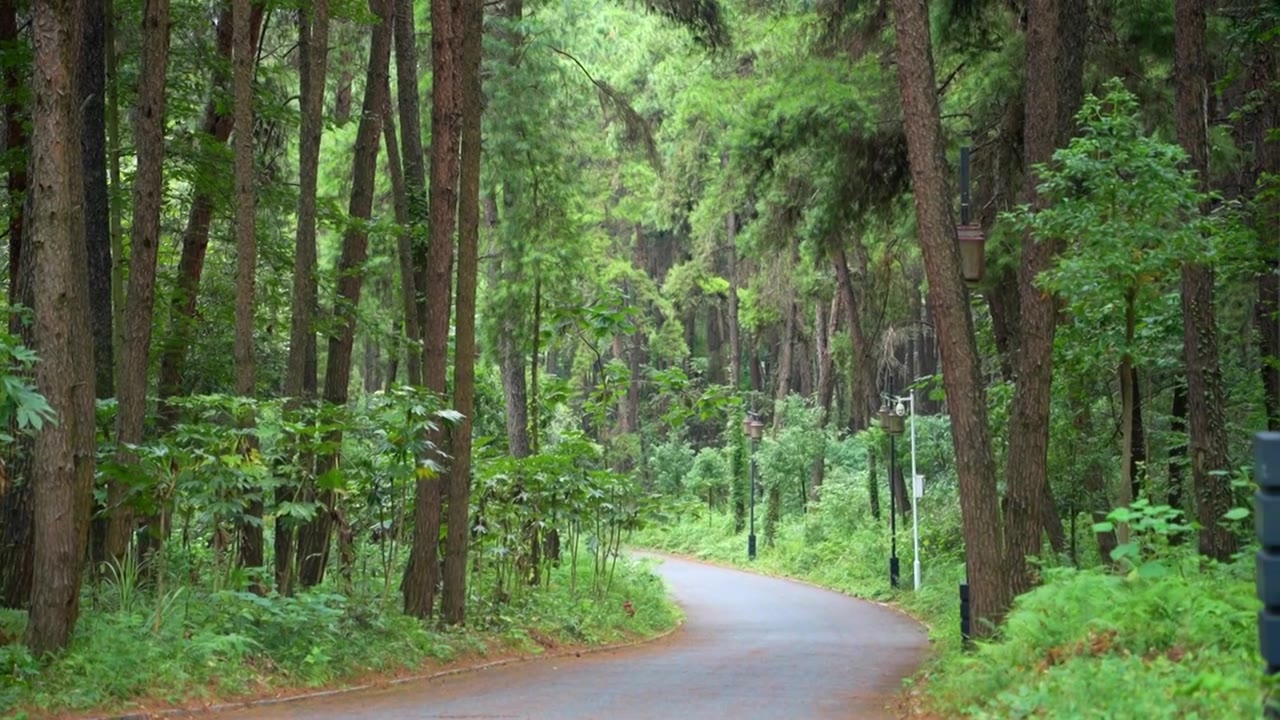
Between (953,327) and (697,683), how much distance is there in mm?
4422

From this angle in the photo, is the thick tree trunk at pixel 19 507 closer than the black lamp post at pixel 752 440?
Yes

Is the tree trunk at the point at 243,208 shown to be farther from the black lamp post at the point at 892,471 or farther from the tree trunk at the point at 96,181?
the black lamp post at the point at 892,471

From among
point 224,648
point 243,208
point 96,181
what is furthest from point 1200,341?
point 96,181

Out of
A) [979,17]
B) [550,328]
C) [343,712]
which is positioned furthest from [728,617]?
Result: [343,712]

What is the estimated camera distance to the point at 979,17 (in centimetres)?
2025

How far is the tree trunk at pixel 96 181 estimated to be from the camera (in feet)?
43.1

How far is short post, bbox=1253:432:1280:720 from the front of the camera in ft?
16.2

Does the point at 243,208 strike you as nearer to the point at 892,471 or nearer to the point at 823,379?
the point at 892,471

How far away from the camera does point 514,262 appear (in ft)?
84.7

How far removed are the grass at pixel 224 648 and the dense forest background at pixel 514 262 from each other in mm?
295

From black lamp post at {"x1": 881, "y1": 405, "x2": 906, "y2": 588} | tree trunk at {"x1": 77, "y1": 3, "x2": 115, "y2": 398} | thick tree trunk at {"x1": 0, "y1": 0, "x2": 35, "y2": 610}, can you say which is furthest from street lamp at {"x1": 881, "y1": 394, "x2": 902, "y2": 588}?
thick tree trunk at {"x1": 0, "y1": 0, "x2": 35, "y2": 610}

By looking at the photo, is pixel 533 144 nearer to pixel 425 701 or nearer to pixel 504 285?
pixel 504 285

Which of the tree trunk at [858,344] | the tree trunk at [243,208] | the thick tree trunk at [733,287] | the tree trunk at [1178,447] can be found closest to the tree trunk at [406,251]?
the tree trunk at [243,208]

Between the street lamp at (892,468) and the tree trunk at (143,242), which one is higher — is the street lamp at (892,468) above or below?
below
